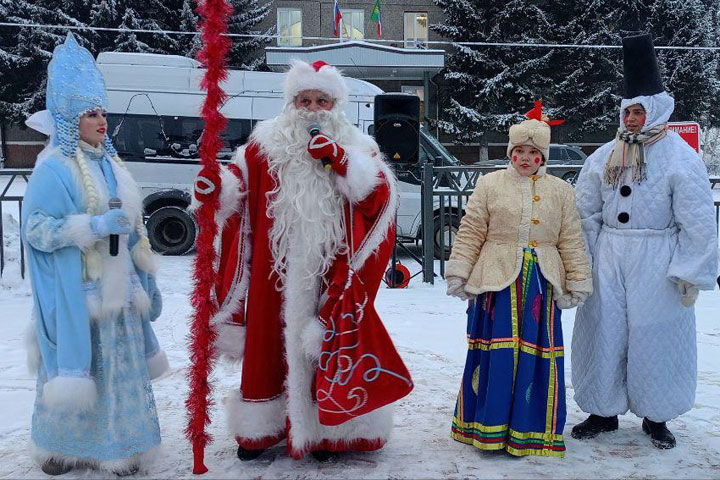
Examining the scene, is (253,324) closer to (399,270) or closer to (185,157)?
(399,270)

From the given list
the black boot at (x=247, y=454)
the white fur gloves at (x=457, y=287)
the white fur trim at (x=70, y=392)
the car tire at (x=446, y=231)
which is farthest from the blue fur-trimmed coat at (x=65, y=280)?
the car tire at (x=446, y=231)

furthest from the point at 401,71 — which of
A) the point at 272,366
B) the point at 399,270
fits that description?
the point at 272,366

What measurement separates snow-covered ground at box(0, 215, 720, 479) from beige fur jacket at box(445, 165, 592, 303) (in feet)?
2.68

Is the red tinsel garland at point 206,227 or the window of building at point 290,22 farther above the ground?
the window of building at point 290,22

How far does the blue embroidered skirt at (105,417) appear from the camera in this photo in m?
2.84

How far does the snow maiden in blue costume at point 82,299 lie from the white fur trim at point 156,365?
0.06 metres

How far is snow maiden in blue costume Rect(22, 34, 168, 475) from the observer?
107 inches

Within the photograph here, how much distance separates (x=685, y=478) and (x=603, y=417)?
554 millimetres

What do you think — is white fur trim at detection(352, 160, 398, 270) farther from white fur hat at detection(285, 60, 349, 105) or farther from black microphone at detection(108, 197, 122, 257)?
black microphone at detection(108, 197, 122, 257)

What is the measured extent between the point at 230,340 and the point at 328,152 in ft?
3.24

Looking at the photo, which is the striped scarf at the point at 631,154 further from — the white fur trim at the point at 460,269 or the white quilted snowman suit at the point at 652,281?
the white fur trim at the point at 460,269

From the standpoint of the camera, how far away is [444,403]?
406 centimetres

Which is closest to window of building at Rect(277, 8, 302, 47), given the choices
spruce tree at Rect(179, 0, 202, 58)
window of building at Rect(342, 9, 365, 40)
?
window of building at Rect(342, 9, 365, 40)

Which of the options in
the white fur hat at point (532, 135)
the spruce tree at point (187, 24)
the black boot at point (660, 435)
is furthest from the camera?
the spruce tree at point (187, 24)
